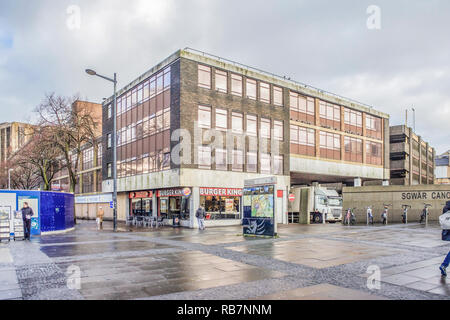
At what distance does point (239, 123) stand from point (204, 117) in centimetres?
380

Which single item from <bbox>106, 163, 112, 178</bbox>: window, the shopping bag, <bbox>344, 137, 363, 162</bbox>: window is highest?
<bbox>344, 137, 363, 162</bbox>: window

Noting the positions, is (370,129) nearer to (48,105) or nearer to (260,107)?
(260,107)

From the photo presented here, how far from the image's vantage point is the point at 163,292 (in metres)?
7.18

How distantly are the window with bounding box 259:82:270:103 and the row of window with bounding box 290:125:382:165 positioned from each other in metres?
4.29

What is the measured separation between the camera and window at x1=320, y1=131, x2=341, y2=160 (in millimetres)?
39344

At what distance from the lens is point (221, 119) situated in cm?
3077

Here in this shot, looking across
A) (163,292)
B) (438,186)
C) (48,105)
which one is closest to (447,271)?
(163,292)

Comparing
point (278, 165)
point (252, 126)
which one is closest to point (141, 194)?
point (252, 126)

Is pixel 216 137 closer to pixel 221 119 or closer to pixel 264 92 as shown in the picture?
pixel 221 119

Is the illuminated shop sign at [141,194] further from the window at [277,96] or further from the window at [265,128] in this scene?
the window at [277,96]

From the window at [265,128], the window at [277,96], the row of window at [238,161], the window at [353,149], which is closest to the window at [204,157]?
the row of window at [238,161]

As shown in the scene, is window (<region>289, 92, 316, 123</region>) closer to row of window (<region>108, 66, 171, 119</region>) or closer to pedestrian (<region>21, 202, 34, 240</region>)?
row of window (<region>108, 66, 171, 119</region>)

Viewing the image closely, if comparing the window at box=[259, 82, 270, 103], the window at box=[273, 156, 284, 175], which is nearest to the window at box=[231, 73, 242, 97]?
the window at box=[259, 82, 270, 103]
